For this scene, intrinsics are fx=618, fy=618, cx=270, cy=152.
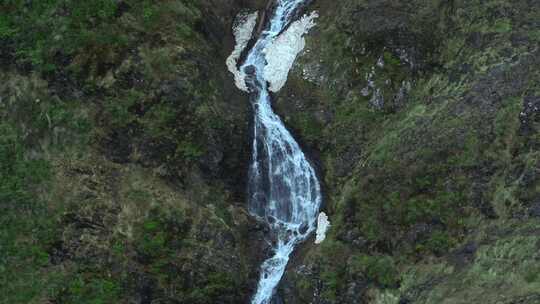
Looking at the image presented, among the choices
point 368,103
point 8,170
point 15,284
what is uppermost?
point 368,103

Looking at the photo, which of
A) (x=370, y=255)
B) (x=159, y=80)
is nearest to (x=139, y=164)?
(x=159, y=80)

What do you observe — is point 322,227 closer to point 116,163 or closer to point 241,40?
point 116,163

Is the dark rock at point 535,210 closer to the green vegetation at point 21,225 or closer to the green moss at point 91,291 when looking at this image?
the green moss at point 91,291

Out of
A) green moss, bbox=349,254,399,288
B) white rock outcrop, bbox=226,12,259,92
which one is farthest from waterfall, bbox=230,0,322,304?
green moss, bbox=349,254,399,288

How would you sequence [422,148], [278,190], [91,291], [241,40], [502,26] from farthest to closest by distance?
[241,40]
[278,190]
[502,26]
[422,148]
[91,291]

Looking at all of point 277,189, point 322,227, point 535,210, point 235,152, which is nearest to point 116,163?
point 235,152

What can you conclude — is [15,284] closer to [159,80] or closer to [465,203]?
[159,80]

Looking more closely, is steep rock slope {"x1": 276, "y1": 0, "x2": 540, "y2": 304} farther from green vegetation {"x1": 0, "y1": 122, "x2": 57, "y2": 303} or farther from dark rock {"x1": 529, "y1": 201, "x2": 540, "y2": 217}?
green vegetation {"x1": 0, "y1": 122, "x2": 57, "y2": 303}
